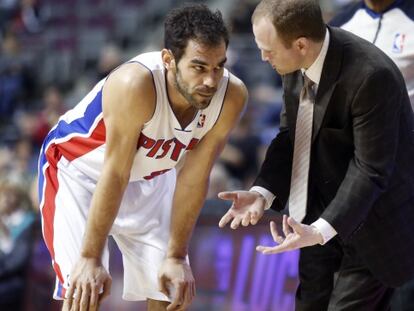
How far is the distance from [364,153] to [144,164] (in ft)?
3.94

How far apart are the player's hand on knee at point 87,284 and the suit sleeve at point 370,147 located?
1103 mm

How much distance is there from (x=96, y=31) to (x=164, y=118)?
327 inches

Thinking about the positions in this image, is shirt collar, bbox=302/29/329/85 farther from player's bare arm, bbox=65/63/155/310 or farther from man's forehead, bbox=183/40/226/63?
player's bare arm, bbox=65/63/155/310

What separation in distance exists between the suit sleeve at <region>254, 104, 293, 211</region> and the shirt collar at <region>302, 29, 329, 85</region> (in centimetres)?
33

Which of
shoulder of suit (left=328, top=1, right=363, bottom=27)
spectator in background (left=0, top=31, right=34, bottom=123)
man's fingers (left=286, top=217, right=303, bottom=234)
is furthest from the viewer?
spectator in background (left=0, top=31, right=34, bottom=123)

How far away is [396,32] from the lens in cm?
487

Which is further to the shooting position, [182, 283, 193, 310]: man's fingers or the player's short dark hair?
[182, 283, 193, 310]: man's fingers

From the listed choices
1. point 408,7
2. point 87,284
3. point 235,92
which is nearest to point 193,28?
point 235,92

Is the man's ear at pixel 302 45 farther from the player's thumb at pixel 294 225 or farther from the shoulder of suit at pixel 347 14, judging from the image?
the shoulder of suit at pixel 347 14

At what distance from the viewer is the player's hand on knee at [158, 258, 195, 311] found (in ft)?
14.6

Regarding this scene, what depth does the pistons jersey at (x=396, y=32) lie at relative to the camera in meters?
4.85

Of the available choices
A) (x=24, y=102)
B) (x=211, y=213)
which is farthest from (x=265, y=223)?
A: (x=24, y=102)

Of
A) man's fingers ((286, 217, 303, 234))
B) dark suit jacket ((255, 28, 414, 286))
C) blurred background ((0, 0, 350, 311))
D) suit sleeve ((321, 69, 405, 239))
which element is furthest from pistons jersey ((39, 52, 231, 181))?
blurred background ((0, 0, 350, 311))

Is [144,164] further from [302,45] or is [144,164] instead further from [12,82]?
[12,82]
